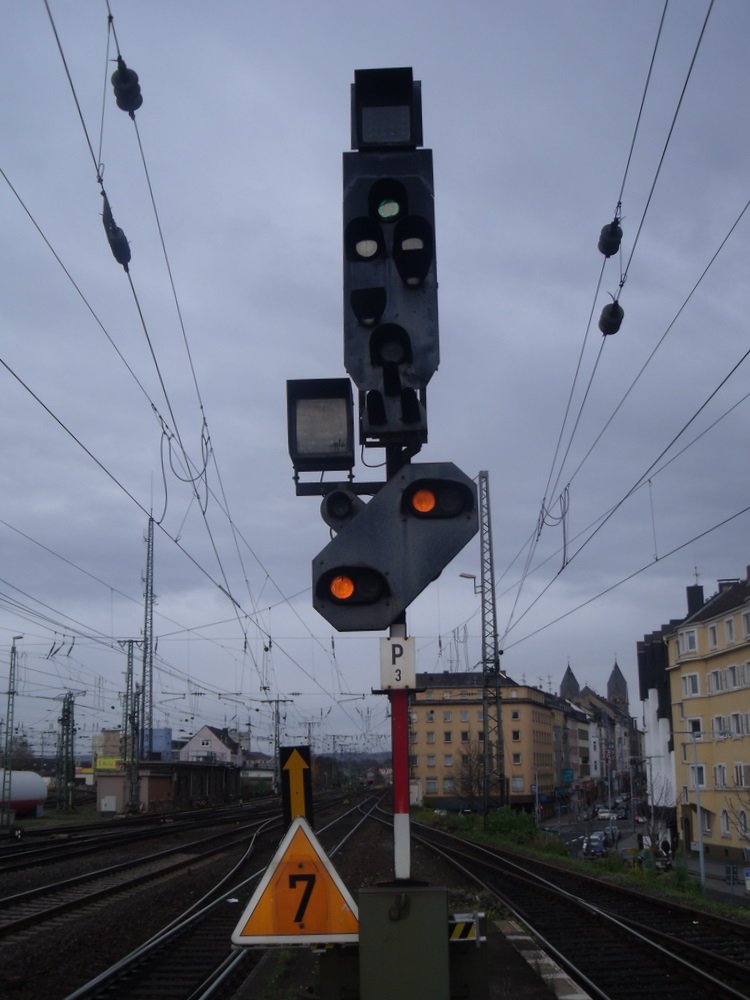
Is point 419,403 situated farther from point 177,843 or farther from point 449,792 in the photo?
point 449,792

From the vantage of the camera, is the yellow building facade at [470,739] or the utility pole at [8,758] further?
the yellow building facade at [470,739]

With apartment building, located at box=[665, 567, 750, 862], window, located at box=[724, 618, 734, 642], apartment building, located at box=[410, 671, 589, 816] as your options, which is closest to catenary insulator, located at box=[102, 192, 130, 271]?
apartment building, located at box=[665, 567, 750, 862]

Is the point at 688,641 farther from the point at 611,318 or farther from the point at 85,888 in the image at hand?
the point at 611,318

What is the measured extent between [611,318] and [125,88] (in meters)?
5.25

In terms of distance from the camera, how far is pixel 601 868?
85.9 feet

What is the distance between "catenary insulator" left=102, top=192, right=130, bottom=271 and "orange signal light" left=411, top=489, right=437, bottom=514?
4.60 metres

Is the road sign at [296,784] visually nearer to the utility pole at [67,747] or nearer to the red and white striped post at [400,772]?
the red and white striped post at [400,772]

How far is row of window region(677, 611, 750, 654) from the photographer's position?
47312 millimetres

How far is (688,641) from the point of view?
54.2 m

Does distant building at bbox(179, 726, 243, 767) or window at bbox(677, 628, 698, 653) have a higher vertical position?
window at bbox(677, 628, 698, 653)

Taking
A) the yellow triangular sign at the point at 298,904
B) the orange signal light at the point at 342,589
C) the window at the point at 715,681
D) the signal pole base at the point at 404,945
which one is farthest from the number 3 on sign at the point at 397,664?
the window at the point at 715,681

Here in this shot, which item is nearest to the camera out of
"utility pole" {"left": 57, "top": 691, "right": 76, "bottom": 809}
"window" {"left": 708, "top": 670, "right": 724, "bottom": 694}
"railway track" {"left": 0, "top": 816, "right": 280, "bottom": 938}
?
"railway track" {"left": 0, "top": 816, "right": 280, "bottom": 938}

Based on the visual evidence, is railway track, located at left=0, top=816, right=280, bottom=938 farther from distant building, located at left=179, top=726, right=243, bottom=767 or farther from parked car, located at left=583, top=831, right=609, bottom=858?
distant building, located at left=179, top=726, right=243, bottom=767

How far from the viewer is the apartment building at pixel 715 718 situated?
4728 cm
